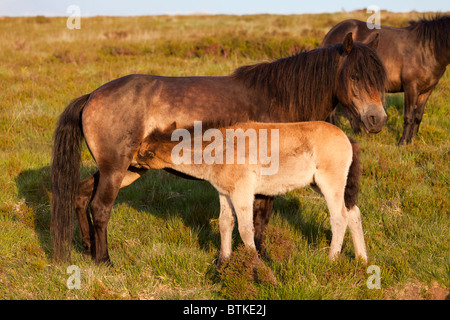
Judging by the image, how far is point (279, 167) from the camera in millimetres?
4125

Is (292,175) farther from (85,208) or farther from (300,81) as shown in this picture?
(85,208)

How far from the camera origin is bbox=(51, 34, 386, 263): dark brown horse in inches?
179

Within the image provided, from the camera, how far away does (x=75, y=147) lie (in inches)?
195

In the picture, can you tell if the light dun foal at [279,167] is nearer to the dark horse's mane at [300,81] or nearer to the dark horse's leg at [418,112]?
the dark horse's mane at [300,81]

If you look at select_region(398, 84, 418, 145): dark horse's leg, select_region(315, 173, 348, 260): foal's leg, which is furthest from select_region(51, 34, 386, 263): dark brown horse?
select_region(398, 84, 418, 145): dark horse's leg

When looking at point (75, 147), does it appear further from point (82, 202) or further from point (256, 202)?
point (256, 202)

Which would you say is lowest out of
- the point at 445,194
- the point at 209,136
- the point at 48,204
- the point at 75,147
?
the point at 48,204

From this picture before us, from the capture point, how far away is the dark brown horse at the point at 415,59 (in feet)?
28.0

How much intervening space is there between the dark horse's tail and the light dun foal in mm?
1190

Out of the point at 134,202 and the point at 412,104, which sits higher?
the point at 412,104

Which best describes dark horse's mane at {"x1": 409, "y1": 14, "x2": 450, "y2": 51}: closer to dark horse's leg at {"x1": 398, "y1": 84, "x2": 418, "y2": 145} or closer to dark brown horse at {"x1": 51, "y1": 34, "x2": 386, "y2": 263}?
dark horse's leg at {"x1": 398, "y1": 84, "x2": 418, "y2": 145}

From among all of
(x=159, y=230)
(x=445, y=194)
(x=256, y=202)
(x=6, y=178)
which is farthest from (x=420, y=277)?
(x=6, y=178)

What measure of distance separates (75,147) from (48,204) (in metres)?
1.86
